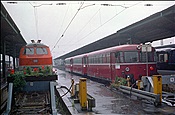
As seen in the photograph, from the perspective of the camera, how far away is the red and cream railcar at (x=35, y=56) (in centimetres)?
1378

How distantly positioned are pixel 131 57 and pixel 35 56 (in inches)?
218

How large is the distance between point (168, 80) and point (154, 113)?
8.83 ft

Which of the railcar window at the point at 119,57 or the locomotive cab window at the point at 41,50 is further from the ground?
the locomotive cab window at the point at 41,50

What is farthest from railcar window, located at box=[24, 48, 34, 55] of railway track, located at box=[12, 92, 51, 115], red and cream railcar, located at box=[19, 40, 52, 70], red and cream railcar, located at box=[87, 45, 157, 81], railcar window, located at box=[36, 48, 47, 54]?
red and cream railcar, located at box=[87, 45, 157, 81]

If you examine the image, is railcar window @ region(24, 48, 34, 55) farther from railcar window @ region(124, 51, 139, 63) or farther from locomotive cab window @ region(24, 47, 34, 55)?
railcar window @ region(124, 51, 139, 63)

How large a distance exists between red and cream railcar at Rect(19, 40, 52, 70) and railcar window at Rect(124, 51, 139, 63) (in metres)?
4.44

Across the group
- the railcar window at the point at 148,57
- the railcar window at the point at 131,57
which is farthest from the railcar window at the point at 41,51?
the railcar window at the point at 148,57

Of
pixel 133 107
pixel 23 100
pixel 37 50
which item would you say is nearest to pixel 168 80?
pixel 133 107

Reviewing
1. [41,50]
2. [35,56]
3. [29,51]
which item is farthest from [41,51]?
Answer: [29,51]

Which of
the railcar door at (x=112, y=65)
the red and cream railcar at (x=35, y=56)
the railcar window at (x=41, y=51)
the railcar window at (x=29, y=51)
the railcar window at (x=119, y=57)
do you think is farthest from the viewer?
the railcar door at (x=112, y=65)

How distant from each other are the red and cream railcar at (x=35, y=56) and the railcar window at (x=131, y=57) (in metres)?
4.44

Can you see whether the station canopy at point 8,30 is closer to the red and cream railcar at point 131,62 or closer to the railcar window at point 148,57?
the red and cream railcar at point 131,62

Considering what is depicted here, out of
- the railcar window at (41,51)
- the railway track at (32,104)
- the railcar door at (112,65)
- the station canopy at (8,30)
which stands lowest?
the railway track at (32,104)

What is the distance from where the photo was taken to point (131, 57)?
48.4 feet
